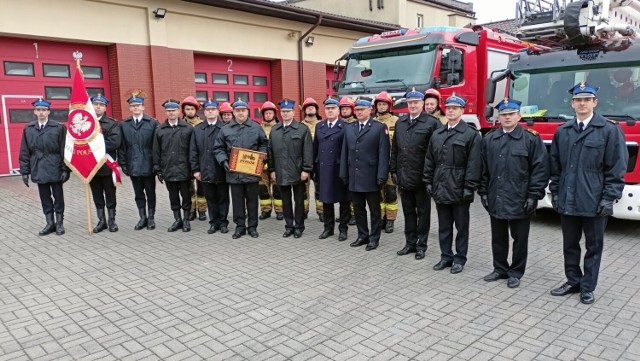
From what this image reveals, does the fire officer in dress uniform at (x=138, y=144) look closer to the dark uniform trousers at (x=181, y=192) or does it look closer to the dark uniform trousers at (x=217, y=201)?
the dark uniform trousers at (x=181, y=192)

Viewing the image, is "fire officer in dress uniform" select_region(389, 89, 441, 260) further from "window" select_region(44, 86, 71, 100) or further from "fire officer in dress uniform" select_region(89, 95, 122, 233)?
"window" select_region(44, 86, 71, 100)

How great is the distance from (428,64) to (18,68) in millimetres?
9793

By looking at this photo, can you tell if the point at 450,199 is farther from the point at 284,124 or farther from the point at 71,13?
the point at 71,13

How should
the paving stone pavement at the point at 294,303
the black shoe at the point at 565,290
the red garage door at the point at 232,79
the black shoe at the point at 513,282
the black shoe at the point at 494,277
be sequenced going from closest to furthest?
the paving stone pavement at the point at 294,303, the black shoe at the point at 565,290, the black shoe at the point at 513,282, the black shoe at the point at 494,277, the red garage door at the point at 232,79

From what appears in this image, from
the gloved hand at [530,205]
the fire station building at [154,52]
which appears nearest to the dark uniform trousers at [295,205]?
the gloved hand at [530,205]

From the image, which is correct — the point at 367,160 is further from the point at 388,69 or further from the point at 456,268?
the point at 388,69

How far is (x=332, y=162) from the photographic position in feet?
22.0

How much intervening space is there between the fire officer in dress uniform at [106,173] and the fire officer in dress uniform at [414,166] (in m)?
4.10

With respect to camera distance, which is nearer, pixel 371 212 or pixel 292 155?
pixel 371 212

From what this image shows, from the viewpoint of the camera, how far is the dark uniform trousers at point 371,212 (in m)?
6.24

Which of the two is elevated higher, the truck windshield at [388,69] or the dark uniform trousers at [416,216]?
the truck windshield at [388,69]

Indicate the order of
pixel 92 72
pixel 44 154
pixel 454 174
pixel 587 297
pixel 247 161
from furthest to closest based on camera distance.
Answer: pixel 92 72 → pixel 44 154 → pixel 247 161 → pixel 454 174 → pixel 587 297

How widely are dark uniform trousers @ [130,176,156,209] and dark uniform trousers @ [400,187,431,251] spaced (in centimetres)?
389

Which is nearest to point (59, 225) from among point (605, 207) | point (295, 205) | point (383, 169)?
point (295, 205)
